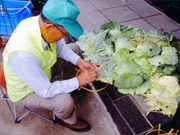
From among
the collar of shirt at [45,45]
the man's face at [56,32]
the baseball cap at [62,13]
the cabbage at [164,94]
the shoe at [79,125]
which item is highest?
the baseball cap at [62,13]

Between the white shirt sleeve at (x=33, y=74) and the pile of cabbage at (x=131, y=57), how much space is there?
→ 94cm

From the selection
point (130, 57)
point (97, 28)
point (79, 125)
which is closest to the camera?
point (79, 125)

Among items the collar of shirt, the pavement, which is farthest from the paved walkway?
A: the collar of shirt

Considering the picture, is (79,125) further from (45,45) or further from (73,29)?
(73,29)

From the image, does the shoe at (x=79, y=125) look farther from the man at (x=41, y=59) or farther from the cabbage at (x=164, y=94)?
the cabbage at (x=164, y=94)

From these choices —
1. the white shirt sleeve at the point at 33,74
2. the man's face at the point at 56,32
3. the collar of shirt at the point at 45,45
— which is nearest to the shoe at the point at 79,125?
the white shirt sleeve at the point at 33,74

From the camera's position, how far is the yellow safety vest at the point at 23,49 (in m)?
2.05

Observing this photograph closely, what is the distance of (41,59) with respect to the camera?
229 cm

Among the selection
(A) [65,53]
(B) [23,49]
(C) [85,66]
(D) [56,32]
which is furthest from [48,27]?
(C) [85,66]

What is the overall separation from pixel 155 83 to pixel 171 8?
9.76ft

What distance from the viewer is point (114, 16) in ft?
15.5

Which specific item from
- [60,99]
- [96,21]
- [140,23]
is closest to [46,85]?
[60,99]

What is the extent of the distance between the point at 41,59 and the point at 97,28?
7.62ft

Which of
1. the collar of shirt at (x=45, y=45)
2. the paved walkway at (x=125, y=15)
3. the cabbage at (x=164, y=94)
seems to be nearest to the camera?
the collar of shirt at (x=45, y=45)
